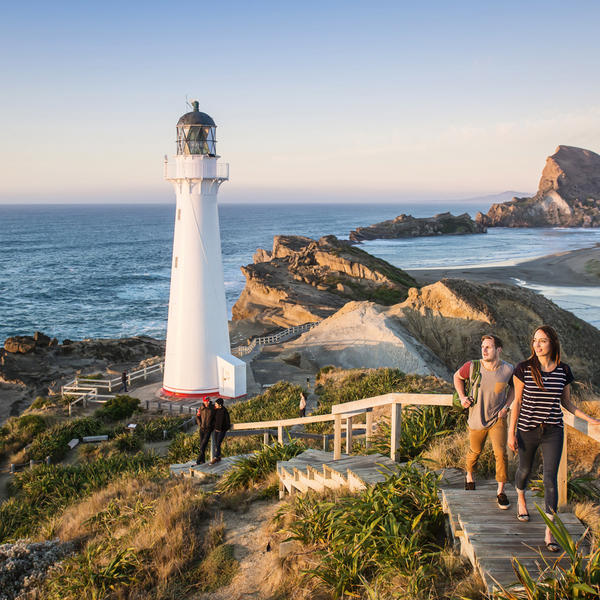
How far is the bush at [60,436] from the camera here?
14.7 m

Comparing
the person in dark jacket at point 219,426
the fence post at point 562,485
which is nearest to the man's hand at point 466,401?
the fence post at point 562,485

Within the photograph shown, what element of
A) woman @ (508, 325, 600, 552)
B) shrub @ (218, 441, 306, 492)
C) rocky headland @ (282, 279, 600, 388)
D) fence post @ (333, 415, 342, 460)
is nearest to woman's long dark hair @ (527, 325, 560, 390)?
woman @ (508, 325, 600, 552)

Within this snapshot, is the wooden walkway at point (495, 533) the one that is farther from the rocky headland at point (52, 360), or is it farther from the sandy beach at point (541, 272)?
the sandy beach at point (541, 272)

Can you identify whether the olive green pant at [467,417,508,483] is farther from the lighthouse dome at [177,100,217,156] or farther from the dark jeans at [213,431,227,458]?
the lighthouse dome at [177,100,217,156]

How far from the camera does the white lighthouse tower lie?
60.2ft

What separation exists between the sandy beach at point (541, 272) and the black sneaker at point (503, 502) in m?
56.9

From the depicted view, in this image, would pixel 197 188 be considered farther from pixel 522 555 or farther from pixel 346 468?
pixel 522 555

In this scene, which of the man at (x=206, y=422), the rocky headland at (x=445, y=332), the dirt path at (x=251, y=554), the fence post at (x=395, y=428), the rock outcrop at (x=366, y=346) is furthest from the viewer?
the rocky headland at (x=445, y=332)

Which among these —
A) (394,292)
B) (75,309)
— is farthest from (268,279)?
(75,309)

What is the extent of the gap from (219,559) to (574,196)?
587 feet

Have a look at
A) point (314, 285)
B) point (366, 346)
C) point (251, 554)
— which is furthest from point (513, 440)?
point (314, 285)

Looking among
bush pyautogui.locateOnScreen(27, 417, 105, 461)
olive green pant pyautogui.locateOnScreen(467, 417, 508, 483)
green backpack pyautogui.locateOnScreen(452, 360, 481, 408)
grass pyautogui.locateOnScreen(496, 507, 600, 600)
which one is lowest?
bush pyautogui.locateOnScreen(27, 417, 105, 461)

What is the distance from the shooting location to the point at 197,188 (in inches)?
725

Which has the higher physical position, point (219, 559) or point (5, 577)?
point (219, 559)
